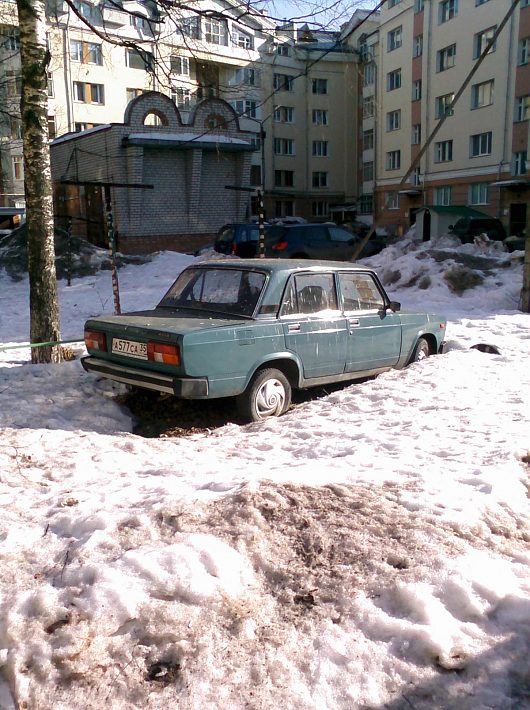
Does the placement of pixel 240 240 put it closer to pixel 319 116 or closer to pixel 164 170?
pixel 164 170

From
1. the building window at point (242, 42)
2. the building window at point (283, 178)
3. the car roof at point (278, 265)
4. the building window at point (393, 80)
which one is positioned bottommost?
the car roof at point (278, 265)

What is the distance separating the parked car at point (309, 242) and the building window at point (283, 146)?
33258mm

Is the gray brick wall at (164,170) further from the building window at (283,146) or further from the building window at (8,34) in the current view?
the building window at (283,146)

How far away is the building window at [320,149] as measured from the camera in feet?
171

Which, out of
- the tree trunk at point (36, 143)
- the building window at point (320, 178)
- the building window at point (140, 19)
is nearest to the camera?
the tree trunk at point (36, 143)

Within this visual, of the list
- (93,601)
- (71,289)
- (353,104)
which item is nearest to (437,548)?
(93,601)

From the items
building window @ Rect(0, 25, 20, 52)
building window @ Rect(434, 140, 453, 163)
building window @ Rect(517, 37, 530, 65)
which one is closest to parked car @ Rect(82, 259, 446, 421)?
building window @ Rect(0, 25, 20, 52)

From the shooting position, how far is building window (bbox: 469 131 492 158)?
3572 centimetres

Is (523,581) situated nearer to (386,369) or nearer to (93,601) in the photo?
(93,601)

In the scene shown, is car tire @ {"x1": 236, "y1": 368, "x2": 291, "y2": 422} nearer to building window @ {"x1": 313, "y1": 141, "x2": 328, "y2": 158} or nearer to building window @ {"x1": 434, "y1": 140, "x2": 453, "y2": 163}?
building window @ {"x1": 434, "y1": 140, "x2": 453, "y2": 163}

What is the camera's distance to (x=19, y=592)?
300 centimetres

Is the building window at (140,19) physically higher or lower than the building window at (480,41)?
lower

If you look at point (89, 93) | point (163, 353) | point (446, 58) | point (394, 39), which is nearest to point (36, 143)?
point (163, 353)

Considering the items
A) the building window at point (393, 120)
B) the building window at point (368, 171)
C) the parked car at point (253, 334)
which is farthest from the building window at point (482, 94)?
the parked car at point (253, 334)
